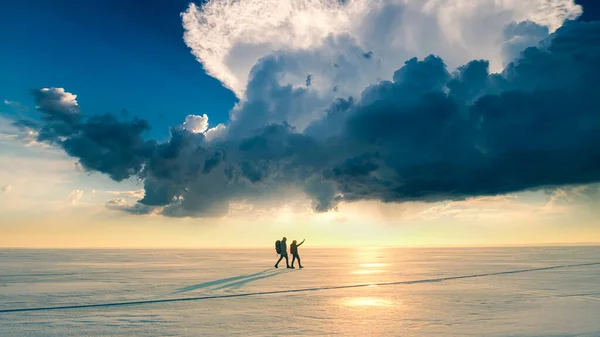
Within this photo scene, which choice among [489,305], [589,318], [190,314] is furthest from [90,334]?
[589,318]

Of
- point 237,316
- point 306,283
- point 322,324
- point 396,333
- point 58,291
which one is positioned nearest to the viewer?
point 396,333

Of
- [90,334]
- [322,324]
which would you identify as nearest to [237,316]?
[322,324]

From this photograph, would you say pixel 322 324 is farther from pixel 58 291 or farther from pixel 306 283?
pixel 58 291

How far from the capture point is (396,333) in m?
8.75

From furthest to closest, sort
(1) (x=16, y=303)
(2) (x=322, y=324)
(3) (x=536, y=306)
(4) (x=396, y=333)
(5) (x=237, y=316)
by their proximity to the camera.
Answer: (1) (x=16, y=303) → (3) (x=536, y=306) → (5) (x=237, y=316) → (2) (x=322, y=324) → (4) (x=396, y=333)

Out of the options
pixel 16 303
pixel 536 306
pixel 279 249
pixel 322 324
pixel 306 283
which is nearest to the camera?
pixel 322 324

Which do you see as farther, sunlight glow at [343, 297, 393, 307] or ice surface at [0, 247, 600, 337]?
sunlight glow at [343, 297, 393, 307]

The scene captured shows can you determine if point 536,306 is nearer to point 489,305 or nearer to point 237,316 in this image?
point 489,305

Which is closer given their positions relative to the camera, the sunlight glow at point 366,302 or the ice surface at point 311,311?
the ice surface at point 311,311

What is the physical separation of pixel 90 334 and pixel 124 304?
4033 mm

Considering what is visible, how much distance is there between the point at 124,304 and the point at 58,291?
15.6 ft

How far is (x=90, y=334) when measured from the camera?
348 inches

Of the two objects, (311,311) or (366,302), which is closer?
(311,311)

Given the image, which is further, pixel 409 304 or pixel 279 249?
pixel 279 249
